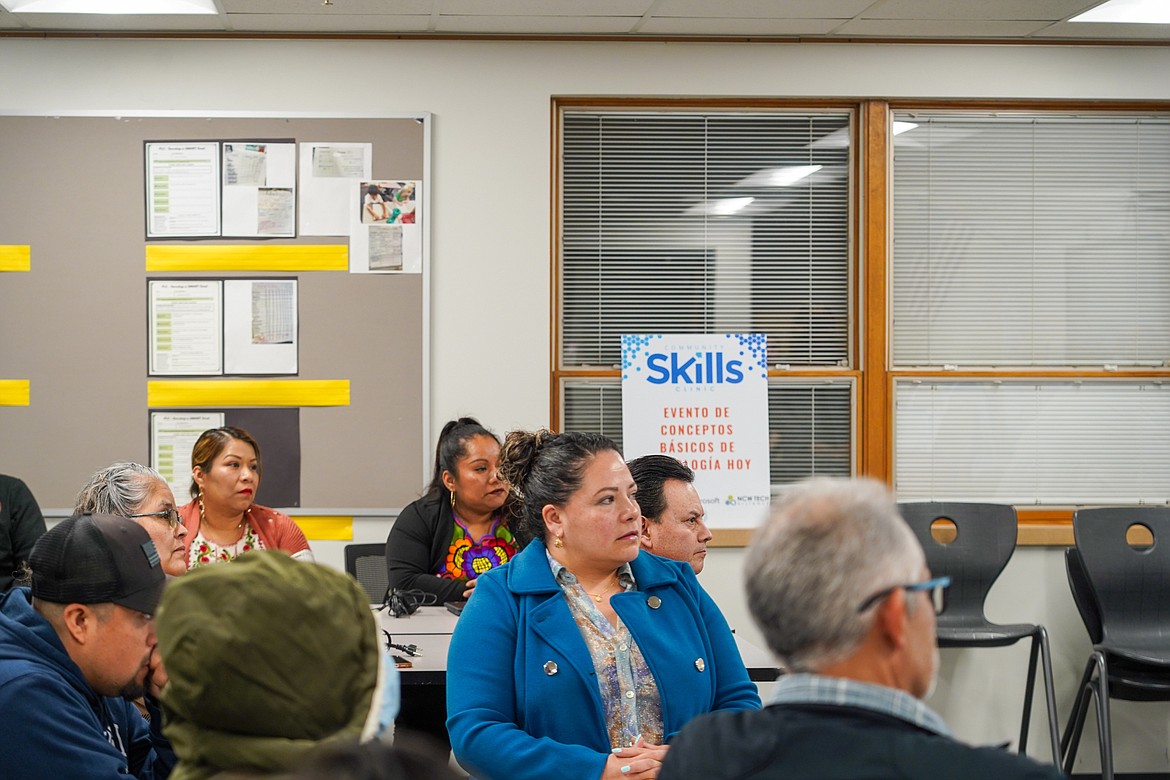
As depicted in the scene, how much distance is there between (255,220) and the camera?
181 inches

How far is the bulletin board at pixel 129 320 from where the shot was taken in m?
4.55

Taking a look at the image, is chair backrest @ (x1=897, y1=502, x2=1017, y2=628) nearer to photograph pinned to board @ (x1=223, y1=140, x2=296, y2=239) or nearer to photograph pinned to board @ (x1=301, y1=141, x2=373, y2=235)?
photograph pinned to board @ (x1=301, y1=141, x2=373, y2=235)

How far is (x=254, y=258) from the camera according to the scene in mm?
4598

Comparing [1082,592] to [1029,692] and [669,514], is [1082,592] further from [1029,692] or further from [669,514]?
[669,514]

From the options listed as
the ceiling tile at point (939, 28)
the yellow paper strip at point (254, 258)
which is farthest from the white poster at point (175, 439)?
the ceiling tile at point (939, 28)

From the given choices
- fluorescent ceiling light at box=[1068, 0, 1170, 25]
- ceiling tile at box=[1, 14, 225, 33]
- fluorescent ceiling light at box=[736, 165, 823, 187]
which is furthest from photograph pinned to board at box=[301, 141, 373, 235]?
fluorescent ceiling light at box=[1068, 0, 1170, 25]

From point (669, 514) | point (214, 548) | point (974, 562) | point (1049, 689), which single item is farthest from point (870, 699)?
point (1049, 689)

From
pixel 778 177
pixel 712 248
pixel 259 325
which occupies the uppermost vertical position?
pixel 778 177

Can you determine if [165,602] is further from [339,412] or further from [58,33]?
[58,33]

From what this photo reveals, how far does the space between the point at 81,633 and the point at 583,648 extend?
37.8 inches

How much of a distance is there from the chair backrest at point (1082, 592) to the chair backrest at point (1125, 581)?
0.13 feet

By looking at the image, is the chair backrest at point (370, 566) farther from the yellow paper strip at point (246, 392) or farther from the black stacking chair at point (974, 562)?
the black stacking chair at point (974, 562)

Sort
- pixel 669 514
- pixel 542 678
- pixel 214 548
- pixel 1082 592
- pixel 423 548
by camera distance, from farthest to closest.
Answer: pixel 1082 592 < pixel 423 548 < pixel 214 548 < pixel 669 514 < pixel 542 678

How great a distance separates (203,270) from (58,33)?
46.0 inches
